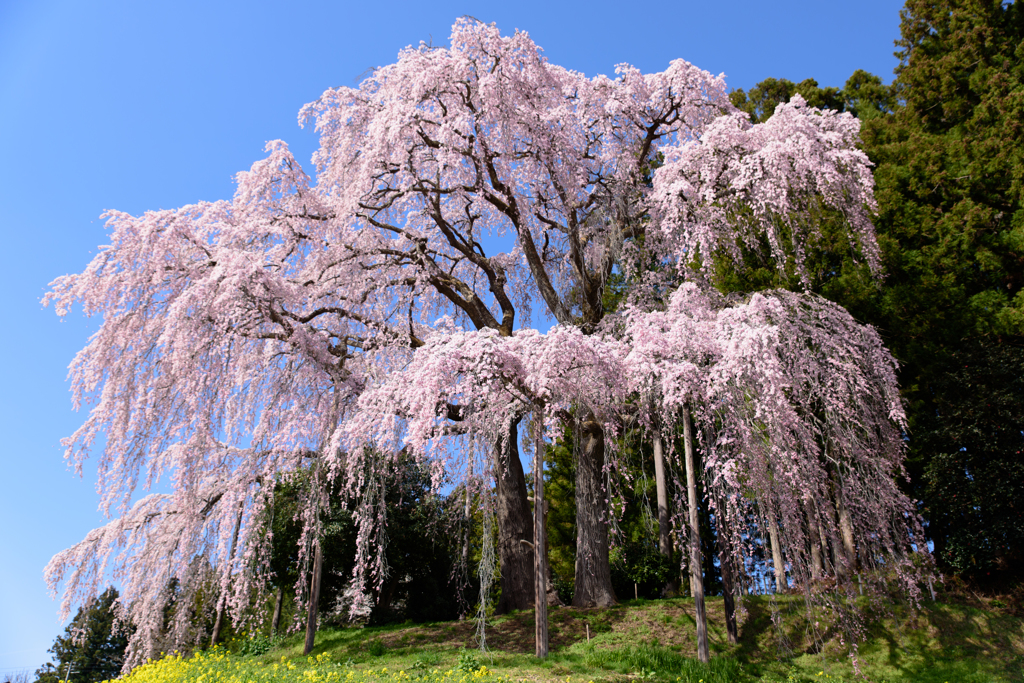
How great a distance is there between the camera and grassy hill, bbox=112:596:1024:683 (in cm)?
822

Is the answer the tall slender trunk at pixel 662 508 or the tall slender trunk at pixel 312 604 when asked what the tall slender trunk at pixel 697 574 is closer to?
the tall slender trunk at pixel 662 508

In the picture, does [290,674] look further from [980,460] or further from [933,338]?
[933,338]

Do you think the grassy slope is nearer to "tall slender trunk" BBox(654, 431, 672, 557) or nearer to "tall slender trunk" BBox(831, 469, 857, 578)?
"tall slender trunk" BBox(831, 469, 857, 578)

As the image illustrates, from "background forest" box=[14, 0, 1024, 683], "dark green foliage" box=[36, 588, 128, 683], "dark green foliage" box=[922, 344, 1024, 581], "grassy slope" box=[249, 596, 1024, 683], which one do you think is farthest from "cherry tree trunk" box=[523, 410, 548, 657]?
"dark green foliage" box=[36, 588, 128, 683]

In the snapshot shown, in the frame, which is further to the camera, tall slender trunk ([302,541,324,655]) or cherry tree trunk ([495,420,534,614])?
cherry tree trunk ([495,420,534,614])

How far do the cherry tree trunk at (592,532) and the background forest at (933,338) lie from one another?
499 millimetres

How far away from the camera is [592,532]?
37.7 ft

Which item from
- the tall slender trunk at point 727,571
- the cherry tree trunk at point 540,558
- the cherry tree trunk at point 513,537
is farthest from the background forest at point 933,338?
the cherry tree trunk at point 540,558

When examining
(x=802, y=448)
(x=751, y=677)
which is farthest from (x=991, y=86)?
(x=751, y=677)

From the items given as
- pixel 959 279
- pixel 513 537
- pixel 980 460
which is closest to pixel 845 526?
pixel 980 460

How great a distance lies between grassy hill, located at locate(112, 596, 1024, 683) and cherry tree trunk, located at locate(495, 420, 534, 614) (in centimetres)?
70

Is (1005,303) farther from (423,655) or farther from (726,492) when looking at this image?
(423,655)

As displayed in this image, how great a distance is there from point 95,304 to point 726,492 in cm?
925

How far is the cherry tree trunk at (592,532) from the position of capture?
11.4m
